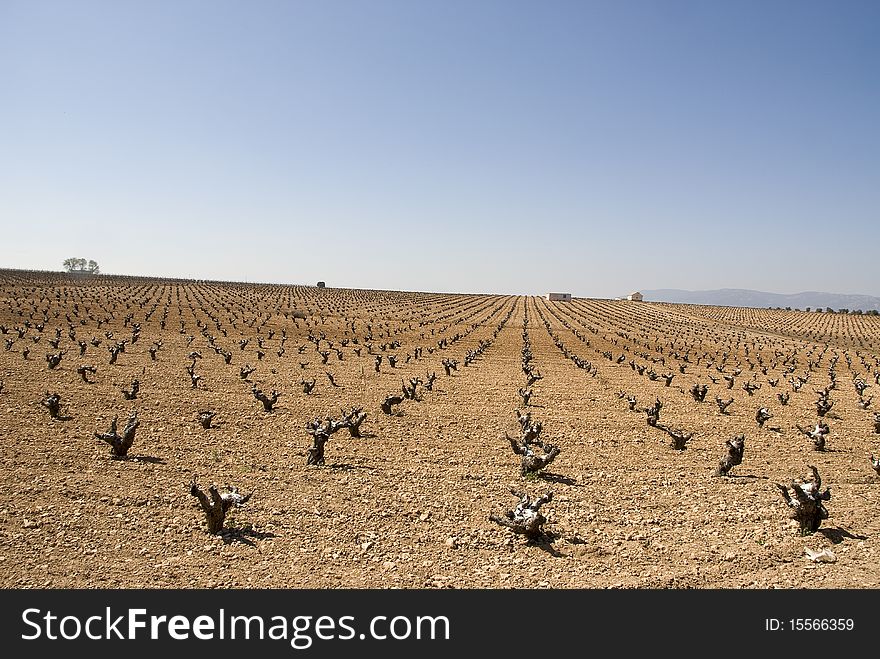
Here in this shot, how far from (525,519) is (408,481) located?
328cm

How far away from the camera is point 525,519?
26.5 feet

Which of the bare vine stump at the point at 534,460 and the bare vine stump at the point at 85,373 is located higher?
the bare vine stump at the point at 85,373

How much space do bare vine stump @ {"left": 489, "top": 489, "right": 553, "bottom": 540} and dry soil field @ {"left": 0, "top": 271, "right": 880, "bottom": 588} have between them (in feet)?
0.67

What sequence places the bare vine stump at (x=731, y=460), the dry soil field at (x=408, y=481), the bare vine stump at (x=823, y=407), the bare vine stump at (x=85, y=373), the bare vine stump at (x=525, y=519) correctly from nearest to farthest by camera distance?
the dry soil field at (x=408, y=481) → the bare vine stump at (x=525, y=519) → the bare vine stump at (x=731, y=460) → the bare vine stump at (x=823, y=407) → the bare vine stump at (x=85, y=373)

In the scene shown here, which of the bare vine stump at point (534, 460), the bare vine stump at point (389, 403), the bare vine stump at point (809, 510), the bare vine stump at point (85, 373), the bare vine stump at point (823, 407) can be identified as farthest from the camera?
the bare vine stump at point (85, 373)

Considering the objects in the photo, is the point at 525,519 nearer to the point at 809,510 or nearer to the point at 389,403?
the point at 809,510

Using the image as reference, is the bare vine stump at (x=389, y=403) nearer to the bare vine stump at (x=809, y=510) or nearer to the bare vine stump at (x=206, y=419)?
the bare vine stump at (x=206, y=419)

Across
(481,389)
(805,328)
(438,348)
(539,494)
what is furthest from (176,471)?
(805,328)

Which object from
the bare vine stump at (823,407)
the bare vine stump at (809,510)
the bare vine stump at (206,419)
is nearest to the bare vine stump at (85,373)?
the bare vine stump at (206,419)

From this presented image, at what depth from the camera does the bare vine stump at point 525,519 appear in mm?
7984

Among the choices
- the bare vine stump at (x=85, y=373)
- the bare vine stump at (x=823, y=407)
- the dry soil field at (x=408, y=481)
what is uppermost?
the bare vine stump at (x=85, y=373)

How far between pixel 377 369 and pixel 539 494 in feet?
52.6

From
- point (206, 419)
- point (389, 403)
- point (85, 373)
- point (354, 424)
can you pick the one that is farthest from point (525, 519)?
point (85, 373)

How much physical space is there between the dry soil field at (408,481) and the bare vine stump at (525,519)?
0.67 ft
